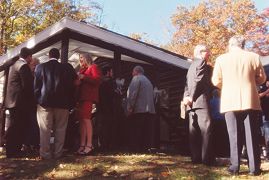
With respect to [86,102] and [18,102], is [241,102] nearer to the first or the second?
[86,102]

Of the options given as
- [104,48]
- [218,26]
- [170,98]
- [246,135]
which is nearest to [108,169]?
[246,135]

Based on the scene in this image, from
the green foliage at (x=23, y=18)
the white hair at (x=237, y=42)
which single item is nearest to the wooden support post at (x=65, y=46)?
the white hair at (x=237, y=42)

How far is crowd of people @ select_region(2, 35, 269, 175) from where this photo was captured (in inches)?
205

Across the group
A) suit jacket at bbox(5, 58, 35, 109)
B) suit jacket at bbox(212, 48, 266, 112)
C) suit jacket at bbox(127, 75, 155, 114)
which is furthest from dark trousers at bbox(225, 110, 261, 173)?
suit jacket at bbox(5, 58, 35, 109)

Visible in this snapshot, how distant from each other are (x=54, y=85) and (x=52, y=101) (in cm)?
30

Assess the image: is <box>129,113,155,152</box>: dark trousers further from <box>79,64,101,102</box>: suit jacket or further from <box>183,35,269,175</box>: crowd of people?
<box>183,35,269,175</box>: crowd of people

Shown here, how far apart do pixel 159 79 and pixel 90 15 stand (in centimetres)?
1909

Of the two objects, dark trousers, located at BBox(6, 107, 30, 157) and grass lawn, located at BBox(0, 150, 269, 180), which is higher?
dark trousers, located at BBox(6, 107, 30, 157)

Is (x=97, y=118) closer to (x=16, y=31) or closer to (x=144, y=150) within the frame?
(x=144, y=150)

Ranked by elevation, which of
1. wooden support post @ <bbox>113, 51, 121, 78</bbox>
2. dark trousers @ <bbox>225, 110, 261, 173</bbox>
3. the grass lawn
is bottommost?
the grass lawn

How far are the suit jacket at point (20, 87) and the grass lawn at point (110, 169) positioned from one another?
1.03 meters

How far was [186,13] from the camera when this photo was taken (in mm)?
33250

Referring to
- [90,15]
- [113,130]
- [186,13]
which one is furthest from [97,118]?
[186,13]

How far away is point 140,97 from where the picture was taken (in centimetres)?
812
